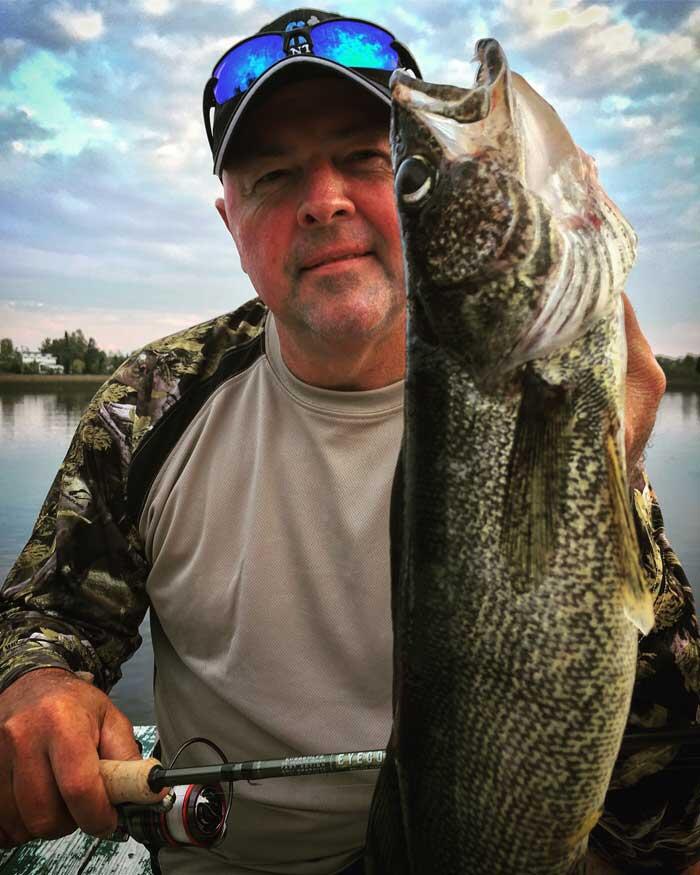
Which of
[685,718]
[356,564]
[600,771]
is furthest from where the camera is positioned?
[356,564]

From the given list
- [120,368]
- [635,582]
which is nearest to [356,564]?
[635,582]

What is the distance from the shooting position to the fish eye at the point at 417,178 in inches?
63.4

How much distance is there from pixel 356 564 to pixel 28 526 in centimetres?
1555

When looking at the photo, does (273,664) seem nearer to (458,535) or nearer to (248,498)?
(248,498)

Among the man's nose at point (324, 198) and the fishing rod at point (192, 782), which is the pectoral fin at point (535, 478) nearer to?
the fishing rod at point (192, 782)

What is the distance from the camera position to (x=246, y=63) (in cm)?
263

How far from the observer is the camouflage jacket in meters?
2.18

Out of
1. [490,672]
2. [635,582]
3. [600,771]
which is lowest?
[600,771]

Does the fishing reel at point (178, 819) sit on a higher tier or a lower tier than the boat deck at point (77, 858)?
higher

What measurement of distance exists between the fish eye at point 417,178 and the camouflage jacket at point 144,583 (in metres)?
1.06

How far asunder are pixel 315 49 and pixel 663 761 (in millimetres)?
2430

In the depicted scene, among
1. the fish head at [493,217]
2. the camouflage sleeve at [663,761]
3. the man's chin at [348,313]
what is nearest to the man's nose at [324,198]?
the man's chin at [348,313]

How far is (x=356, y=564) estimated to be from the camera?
8.09 feet

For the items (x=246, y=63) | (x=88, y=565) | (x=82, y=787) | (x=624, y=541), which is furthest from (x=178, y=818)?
(x=246, y=63)
